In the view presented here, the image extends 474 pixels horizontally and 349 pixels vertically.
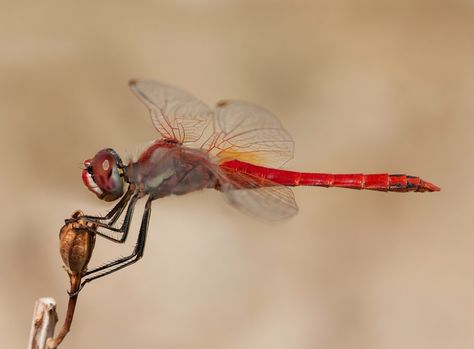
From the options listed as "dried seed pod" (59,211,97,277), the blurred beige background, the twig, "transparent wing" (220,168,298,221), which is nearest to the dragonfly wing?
"transparent wing" (220,168,298,221)

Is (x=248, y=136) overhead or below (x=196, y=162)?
overhead

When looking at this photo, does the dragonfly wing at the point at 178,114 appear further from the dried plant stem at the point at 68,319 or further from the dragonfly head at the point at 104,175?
the dried plant stem at the point at 68,319

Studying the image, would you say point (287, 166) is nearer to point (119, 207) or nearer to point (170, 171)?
point (170, 171)

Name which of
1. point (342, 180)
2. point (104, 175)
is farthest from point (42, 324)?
point (342, 180)

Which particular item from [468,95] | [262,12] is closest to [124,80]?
[262,12]

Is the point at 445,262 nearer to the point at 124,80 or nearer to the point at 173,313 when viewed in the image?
the point at 173,313

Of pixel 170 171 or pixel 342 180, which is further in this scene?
pixel 342 180
